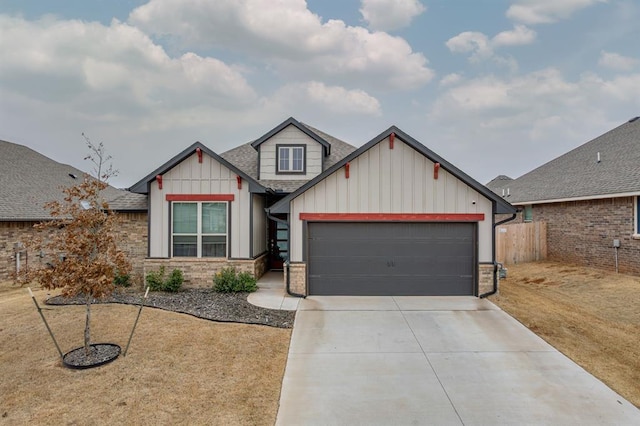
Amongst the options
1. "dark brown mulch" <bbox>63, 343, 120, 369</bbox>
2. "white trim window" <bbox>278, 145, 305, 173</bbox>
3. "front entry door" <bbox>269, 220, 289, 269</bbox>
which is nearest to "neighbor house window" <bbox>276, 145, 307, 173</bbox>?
"white trim window" <bbox>278, 145, 305, 173</bbox>

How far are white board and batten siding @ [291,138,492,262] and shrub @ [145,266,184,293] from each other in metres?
4.04

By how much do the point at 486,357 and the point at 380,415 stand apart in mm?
2810

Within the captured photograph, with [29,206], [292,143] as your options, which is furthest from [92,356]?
[29,206]

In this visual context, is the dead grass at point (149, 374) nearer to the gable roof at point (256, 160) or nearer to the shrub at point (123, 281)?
the shrub at point (123, 281)

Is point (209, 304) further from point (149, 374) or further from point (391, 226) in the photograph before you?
point (391, 226)

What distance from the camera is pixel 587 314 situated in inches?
352

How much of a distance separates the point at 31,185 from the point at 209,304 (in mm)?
13485

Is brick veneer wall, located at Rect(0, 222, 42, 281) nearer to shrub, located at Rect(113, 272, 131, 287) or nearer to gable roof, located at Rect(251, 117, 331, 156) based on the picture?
shrub, located at Rect(113, 272, 131, 287)

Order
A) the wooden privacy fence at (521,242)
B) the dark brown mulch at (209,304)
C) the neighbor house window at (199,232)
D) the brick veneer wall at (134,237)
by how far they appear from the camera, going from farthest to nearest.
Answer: the wooden privacy fence at (521,242) → the brick veneer wall at (134,237) → the neighbor house window at (199,232) → the dark brown mulch at (209,304)

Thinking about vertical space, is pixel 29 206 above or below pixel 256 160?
below

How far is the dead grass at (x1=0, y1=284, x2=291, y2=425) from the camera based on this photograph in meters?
4.43

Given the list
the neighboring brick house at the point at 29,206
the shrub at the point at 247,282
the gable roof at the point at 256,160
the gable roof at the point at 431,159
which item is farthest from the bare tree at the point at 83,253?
the gable roof at the point at 256,160

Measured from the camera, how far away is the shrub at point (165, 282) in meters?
10.9

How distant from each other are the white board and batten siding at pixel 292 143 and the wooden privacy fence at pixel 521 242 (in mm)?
9542
